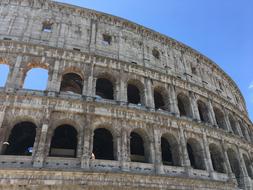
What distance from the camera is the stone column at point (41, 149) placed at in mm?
10398

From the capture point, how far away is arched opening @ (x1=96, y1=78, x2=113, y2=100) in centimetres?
1578

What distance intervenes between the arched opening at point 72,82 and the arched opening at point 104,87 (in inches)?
45.8

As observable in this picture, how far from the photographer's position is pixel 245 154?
18.2 metres

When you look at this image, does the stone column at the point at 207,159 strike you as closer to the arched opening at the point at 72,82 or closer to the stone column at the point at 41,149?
the arched opening at the point at 72,82

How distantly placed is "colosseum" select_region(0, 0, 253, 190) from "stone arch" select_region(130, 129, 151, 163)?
6cm

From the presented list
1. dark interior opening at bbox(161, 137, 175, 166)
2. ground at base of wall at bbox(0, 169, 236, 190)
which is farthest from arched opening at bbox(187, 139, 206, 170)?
ground at base of wall at bbox(0, 169, 236, 190)

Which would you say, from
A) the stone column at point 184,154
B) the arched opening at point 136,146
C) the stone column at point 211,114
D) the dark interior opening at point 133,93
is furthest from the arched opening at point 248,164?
the dark interior opening at point 133,93

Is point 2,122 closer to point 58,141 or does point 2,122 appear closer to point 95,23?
point 58,141

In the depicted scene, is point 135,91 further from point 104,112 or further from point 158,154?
point 158,154

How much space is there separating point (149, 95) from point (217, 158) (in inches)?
245

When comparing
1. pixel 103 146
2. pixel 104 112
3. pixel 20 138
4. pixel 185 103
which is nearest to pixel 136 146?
pixel 103 146

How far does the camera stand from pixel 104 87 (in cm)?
1639

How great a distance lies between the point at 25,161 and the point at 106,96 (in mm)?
7725

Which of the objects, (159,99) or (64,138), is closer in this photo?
(64,138)
